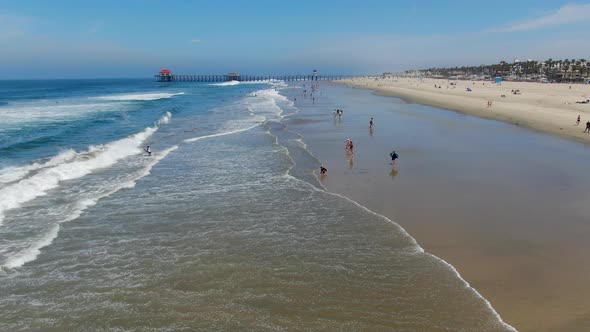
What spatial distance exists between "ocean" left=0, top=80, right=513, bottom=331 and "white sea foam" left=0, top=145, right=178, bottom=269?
54 mm

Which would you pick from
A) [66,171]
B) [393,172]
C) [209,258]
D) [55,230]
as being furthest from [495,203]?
[66,171]

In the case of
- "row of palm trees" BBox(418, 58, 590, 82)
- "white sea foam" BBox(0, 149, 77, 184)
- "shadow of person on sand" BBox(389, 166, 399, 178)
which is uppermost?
"row of palm trees" BBox(418, 58, 590, 82)

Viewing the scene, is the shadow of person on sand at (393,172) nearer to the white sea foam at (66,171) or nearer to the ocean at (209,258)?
the ocean at (209,258)

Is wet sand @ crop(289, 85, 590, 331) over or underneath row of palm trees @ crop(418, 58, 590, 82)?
underneath

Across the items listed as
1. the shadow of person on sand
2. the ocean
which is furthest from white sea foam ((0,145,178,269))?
the shadow of person on sand

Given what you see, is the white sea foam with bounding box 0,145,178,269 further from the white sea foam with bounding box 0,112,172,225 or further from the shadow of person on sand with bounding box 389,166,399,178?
the shadow of person on sand with bounding box 389,166,399,178

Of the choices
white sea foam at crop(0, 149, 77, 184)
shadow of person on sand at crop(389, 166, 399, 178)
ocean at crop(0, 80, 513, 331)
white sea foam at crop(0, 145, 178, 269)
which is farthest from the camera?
white sea foam at crop(0, 149, 77, 184)

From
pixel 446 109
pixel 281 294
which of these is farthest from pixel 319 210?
pixel 446 109

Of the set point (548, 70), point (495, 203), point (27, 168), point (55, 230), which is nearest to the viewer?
point (55, 230)

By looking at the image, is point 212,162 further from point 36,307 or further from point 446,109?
point 446,109

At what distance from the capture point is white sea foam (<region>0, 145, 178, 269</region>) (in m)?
10.7

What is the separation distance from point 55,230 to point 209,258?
5.60 metres

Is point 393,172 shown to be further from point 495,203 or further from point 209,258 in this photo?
point 209,258

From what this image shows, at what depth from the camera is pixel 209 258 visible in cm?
1064
